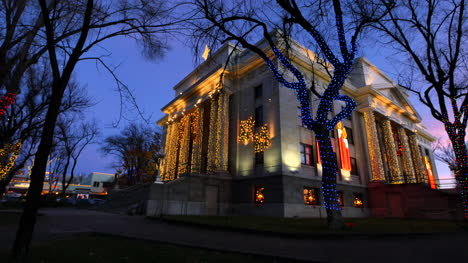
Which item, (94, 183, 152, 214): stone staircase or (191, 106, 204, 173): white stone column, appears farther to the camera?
(191, 106, 204, 173): white stone column

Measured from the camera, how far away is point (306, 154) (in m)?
22.5

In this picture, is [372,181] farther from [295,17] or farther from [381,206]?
[295,17]

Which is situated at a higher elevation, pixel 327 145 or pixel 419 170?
pixel 419 170

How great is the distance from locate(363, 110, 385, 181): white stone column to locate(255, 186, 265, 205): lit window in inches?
556

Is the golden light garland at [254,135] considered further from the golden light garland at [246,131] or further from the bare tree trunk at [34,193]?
the bare tree trunk at [34,193]

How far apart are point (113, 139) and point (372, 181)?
43970 mm

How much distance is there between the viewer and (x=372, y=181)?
2584 cm

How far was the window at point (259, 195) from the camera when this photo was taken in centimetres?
2059

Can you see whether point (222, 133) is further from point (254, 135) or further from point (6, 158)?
point (6, 158)

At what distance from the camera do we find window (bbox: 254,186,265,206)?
67.6 feet

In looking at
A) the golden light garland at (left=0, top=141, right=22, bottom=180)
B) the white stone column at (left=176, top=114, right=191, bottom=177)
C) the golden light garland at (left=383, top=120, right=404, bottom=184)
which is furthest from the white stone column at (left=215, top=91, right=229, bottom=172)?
the golden light garland at (left=383, top=120, right=404, bottom=184)

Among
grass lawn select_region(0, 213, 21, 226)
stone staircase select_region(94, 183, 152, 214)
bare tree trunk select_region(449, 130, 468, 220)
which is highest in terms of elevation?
bare tree trunk select_region(449, 130, 468, 220)

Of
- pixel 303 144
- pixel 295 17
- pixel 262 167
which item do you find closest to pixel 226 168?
pixel 262 167

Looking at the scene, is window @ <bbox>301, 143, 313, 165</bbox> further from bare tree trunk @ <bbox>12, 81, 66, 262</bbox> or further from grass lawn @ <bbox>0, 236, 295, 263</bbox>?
bare tree trunk @ <bbox>12, 81, 66, 262</bbox>
